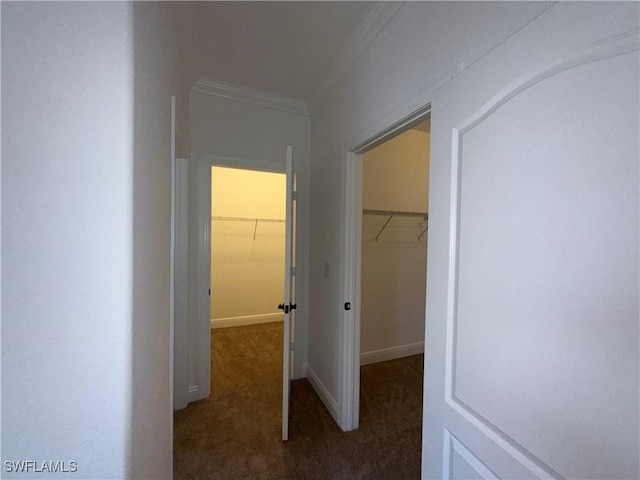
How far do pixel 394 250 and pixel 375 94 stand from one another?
5.92ft

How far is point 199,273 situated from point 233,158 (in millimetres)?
1037

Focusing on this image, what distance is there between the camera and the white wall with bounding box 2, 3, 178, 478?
0.58 m

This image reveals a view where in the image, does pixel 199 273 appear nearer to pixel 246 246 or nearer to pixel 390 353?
pixel 246 246

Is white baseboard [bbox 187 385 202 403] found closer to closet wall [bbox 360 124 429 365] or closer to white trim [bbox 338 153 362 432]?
white trim [bbox 338 153 362 432]

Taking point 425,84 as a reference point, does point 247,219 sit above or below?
below

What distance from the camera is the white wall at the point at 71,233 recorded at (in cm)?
58

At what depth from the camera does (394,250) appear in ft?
9.52

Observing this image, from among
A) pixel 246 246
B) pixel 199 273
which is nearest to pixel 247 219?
pixel 246 246

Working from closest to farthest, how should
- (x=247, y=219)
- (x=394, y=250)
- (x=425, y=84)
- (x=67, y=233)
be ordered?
(x=67, y=233) < (x=425, y=84) < (x=394, y=250) < (x=247, y=219)

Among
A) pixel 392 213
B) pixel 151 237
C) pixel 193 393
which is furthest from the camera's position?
pixel 392 213

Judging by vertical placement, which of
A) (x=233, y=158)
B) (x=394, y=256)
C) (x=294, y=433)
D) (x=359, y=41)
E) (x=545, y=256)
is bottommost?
(x=294, y=433)

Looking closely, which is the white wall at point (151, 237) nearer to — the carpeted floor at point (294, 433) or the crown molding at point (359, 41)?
the carpeted floor at point (294, 433)

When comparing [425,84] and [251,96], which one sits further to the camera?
[251,96]

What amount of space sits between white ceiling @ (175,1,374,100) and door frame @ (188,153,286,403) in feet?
2.26
